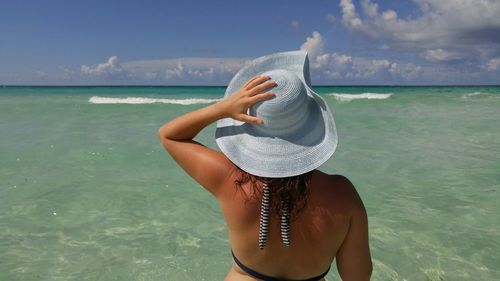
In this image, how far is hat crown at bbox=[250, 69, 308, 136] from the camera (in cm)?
136

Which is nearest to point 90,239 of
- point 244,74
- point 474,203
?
point 244,74

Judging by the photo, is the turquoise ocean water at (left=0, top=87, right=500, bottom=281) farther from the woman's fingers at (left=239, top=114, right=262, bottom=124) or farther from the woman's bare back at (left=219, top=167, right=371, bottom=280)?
the woman's fingers at (left=239, top=114, right=262, bottom=124)

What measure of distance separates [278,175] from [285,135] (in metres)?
0.14

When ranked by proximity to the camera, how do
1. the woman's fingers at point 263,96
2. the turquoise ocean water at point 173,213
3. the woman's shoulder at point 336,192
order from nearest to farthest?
the woman's fingers at point 263,96 → the woman's shoulder at point 336,192 → the turquoise ocean water at point 173,213

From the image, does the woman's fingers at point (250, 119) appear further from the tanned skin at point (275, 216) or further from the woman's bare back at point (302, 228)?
the woman's bare back at point (302, 228)

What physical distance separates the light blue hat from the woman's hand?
0.07ft

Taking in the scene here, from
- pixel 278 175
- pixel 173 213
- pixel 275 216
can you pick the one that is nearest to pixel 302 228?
pixel 275 216

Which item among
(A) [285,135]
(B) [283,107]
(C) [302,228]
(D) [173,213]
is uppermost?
(B) [283,107]

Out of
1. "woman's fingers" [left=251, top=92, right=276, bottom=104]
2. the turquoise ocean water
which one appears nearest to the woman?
"woman's fingers" [left=251, top=92, right=276, bottom=104]

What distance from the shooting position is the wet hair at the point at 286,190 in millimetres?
1444

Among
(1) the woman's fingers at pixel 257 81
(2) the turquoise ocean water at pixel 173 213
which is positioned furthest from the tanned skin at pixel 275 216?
(2) the turquoise ocean water at pixel 173 213

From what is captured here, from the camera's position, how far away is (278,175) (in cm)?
140

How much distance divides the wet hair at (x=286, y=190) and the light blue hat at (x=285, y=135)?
0.21 ft

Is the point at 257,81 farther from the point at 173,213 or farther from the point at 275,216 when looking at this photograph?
the point at 173,213
